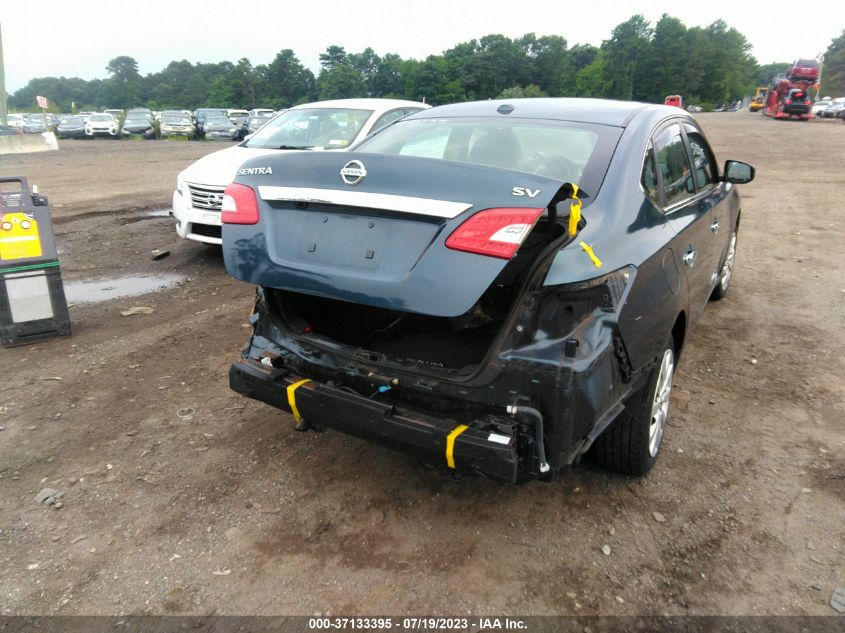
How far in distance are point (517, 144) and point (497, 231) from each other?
1308 millimetres

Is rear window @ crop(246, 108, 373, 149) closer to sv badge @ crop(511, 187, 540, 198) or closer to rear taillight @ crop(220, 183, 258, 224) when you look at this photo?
rear taillight @ crop(220, 183, 258, 224)

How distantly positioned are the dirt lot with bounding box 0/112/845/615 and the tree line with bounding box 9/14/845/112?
8991 cm

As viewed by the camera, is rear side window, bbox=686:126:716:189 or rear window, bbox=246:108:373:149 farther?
rear window, bbox=246:108:373:149

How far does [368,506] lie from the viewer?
3012 mm

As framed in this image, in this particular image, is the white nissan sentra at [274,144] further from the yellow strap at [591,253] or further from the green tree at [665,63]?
the green tree at [665,63]

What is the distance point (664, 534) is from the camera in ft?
9.32

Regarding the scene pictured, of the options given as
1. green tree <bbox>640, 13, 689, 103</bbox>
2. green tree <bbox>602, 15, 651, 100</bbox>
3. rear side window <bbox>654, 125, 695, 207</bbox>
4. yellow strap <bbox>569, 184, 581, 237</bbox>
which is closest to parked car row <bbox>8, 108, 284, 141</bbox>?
rear side window <bbox>654, 125, 695, 207</bbox>

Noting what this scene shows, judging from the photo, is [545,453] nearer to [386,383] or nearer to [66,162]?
[386,383]

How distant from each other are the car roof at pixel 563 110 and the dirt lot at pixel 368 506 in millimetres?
1818

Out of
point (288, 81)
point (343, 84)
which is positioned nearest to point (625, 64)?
point (343, 84)

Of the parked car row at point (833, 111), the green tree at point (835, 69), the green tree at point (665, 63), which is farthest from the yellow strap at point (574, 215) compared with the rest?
the green tree at point (835, 69)

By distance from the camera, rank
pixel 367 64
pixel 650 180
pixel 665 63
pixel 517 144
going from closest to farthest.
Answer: pixel 650 180, pixel 517 144, pixel 665 63, pixel 367 64

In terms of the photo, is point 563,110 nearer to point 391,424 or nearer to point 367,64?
point 391,424

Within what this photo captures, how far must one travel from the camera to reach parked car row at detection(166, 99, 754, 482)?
238 cm
